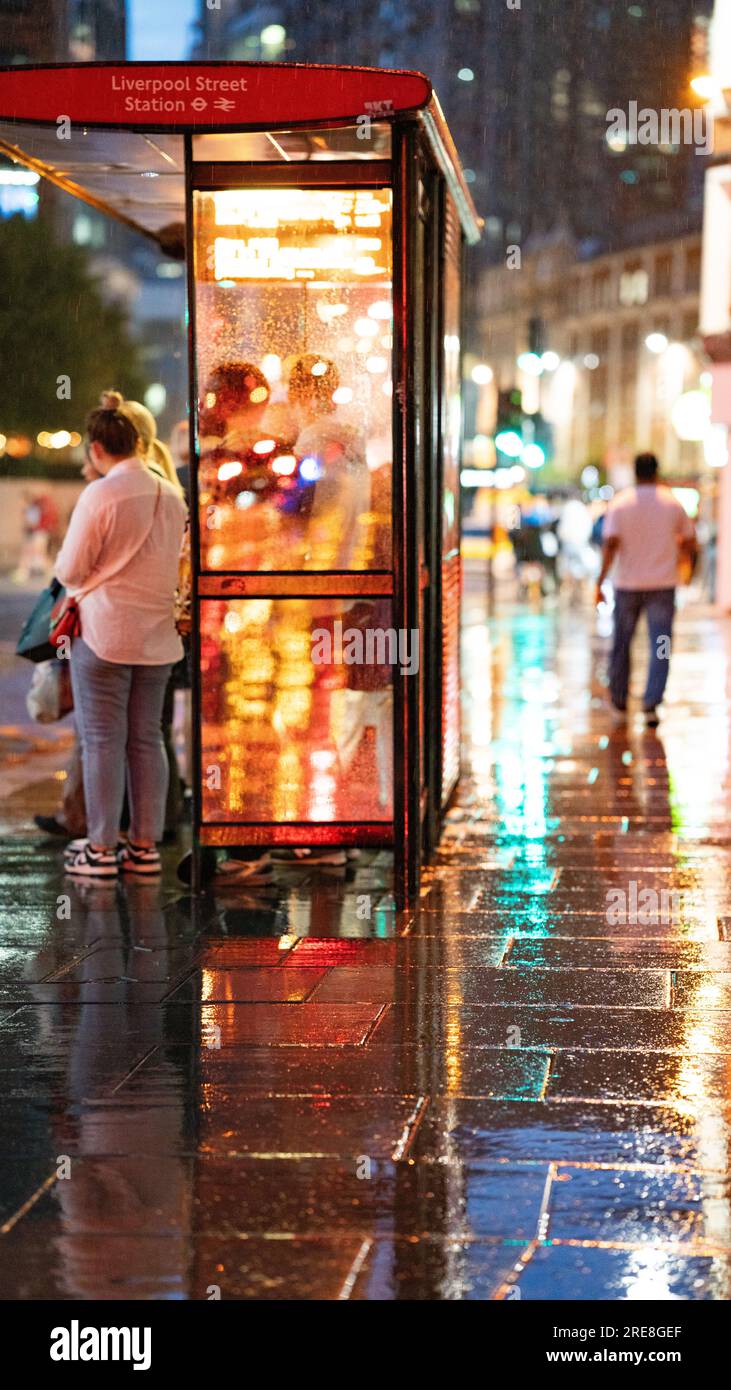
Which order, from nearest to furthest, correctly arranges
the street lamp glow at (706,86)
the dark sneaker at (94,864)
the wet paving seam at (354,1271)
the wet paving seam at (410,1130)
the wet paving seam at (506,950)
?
the wet paving seam at (354,1271) → the wet paving seam at (410,1130) → the wet paving seam at (506,950) → the dark sneaker at (94,864) → the street lamp glow at (706,86)

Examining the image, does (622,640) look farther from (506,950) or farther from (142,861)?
(506,950)

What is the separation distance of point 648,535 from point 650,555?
16 cm

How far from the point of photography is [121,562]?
8016 mm

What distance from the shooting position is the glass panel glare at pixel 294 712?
7977 mm

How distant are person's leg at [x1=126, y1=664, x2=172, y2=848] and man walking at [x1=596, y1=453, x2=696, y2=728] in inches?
252

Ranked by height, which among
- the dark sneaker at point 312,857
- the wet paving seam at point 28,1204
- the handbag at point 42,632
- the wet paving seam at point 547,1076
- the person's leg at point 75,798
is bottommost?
the dark sneaker at point 312,857

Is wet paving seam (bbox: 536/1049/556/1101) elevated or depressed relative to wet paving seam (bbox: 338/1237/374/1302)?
depressed

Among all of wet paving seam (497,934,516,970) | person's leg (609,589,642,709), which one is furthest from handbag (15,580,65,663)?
person's leg (609,589,642,709)

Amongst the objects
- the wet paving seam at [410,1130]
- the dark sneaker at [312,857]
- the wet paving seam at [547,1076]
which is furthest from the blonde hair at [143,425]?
the wet paving seam at [410,1130]

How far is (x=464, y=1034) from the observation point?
5.62 meters

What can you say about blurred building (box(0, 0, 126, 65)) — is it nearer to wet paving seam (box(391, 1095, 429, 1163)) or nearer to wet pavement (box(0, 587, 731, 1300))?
wet pavement (box(0, 587, 731, 1300))

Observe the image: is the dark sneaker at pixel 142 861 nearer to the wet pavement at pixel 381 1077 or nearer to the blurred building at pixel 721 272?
the wet pavement at pixel 381 1077

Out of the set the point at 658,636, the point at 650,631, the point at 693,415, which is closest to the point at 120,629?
the point at 658,636

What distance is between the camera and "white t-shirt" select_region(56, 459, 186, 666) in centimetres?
796
